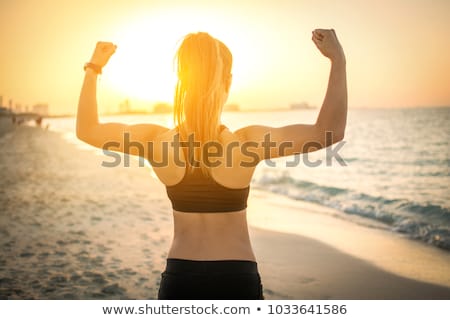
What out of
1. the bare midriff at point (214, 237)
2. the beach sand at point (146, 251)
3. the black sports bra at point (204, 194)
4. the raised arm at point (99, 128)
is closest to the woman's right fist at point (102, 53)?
the raised arm at point (99, 128)

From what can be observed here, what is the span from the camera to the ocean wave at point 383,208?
260 inches

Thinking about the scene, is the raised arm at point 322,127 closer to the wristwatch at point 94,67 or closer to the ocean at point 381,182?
the wristwatch at point 94,67

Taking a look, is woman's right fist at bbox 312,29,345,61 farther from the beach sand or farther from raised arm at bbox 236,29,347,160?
the beach sand

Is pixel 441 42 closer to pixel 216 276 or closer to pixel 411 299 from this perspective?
pixel 411 299

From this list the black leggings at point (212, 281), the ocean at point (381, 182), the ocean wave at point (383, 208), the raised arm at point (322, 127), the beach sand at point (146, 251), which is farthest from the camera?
the ocean at point (381, 182)

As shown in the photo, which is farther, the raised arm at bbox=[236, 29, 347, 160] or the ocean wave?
the ocean wave

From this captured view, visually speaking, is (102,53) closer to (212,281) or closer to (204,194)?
(204,194)

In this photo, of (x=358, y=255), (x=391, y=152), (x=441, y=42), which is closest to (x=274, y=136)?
(x=358, y=255)

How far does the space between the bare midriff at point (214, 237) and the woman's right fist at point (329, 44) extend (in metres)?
0.68

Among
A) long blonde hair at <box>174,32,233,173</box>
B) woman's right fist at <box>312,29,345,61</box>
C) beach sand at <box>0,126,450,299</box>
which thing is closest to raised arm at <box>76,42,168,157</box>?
long blonde hair at <box>174,32,233,173</box>

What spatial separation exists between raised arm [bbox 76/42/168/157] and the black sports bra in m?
0.21

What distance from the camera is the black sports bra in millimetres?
1469

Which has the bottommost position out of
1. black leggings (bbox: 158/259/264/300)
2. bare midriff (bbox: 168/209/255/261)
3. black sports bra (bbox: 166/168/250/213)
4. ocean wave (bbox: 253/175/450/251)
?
ocean wave (bbox: 253/175/450/251)

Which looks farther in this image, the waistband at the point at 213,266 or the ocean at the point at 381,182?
the ocean at the point at 381,182
